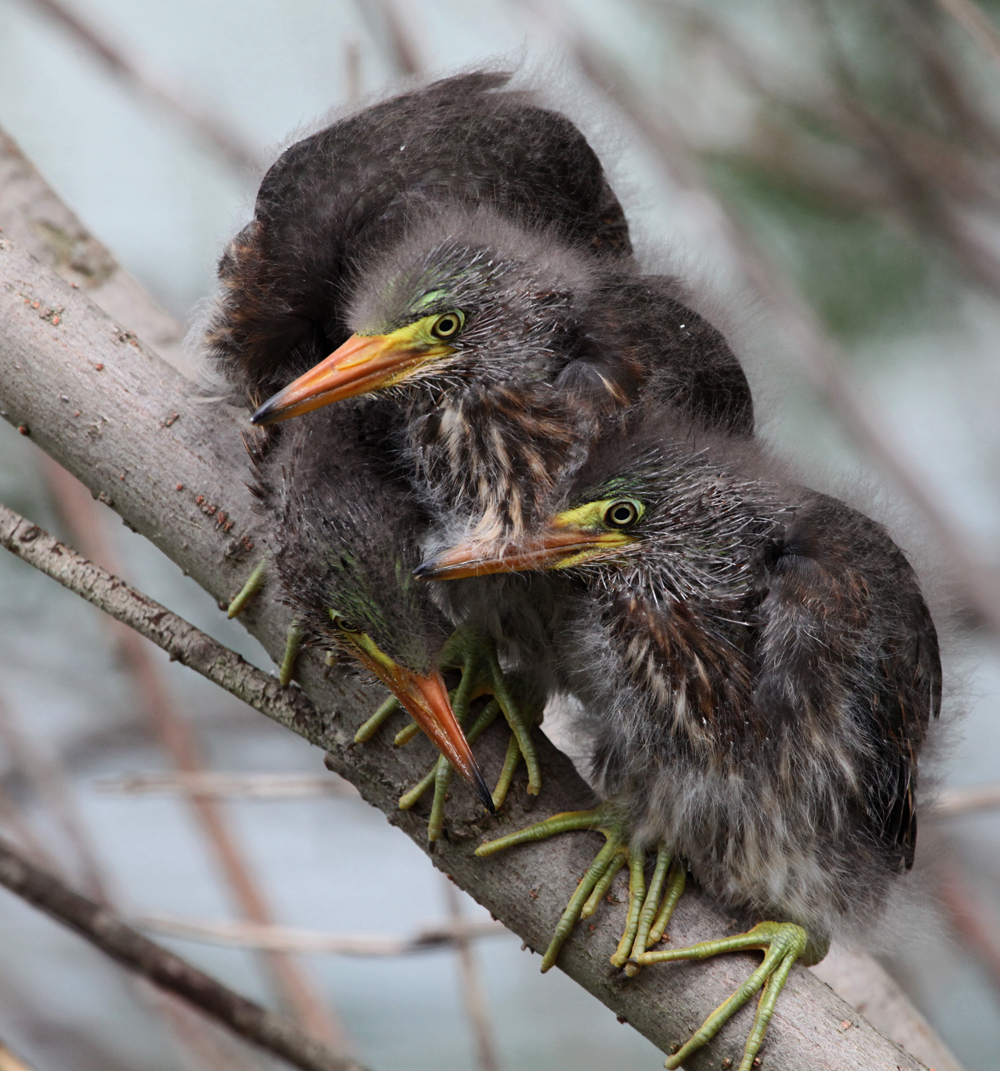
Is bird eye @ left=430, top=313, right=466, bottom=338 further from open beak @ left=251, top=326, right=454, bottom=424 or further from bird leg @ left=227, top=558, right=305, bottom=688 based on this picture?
bird leg @ left=227, top=558, right=305, bottom=688

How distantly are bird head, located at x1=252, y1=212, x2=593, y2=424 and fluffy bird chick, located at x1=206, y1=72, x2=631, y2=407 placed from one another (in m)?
0.07

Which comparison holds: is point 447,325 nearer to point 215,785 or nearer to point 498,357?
point 498,357

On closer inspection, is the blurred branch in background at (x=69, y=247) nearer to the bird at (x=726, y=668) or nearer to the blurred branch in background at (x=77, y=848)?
the bird at (x=726, y=668)

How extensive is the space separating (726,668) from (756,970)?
0.96ft

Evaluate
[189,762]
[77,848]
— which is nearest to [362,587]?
[77,848]

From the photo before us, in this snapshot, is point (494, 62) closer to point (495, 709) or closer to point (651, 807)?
point (495, 709)

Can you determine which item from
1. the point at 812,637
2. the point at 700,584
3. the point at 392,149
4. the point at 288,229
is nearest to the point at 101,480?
the point at 288,229

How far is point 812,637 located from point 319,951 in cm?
87

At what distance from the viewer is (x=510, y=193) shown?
1.33m

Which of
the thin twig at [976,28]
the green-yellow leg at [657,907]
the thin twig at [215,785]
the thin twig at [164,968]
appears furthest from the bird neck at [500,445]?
the thin twig at [976,28]

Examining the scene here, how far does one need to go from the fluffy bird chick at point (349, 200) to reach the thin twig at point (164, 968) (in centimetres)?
55

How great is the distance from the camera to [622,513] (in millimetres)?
1109

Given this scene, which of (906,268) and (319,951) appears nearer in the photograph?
(319,951)

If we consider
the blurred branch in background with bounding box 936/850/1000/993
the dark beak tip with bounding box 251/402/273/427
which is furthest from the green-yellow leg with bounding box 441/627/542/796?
the blurred branch in background with bounding box 936/850/1000/993
